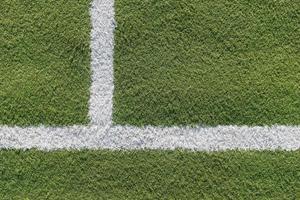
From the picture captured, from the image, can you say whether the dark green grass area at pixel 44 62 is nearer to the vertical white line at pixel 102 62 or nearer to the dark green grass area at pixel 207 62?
the vertical white line at pixel 102 62

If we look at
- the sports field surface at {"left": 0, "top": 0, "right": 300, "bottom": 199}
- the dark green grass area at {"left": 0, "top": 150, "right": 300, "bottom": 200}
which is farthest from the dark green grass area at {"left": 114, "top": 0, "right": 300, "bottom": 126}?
the dark green grass area at {"left": 0, "top": 150, "right": 300, "bottom": 200}

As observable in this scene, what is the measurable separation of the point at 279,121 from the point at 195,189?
1.83ft

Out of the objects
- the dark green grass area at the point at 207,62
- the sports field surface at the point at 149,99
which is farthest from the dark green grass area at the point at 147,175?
the dark green grass area at the point at 207,62

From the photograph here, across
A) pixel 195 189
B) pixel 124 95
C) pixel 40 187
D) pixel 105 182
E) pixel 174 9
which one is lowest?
pixel 40 187

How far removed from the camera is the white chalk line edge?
9.13 ft

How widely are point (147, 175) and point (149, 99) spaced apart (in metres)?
0.39

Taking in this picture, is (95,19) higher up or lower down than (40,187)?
higher up

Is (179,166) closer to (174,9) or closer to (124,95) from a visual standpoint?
(124,95)

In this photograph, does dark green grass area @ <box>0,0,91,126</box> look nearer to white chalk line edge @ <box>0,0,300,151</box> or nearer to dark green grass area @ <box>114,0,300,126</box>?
white chalk line edge @ <box>0,0,300,151</box>

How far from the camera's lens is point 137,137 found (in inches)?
110

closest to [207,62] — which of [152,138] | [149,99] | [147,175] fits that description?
[149,99]

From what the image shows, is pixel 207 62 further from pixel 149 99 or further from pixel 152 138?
pixel 152 138

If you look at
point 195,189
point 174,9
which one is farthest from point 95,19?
point 195,189

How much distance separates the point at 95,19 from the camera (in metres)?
2.87
